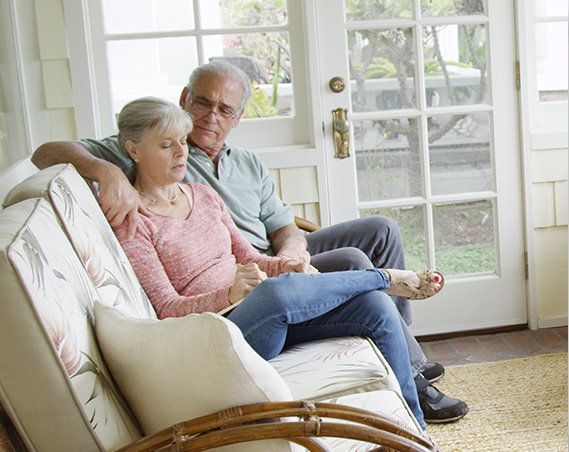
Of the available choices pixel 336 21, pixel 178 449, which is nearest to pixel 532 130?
pixel 336 21

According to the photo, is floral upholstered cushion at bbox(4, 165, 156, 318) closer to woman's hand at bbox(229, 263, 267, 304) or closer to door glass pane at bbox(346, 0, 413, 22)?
woman's hand at bbox(229, 263, 267, 304)

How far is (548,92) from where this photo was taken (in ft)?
10.6

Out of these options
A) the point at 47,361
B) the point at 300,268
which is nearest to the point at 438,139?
the point at 300,268

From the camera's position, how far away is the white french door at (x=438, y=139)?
10.0 ft

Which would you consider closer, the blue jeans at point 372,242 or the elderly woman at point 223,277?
the elderly woman at point 223,277

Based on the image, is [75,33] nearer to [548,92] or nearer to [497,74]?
[497,74]

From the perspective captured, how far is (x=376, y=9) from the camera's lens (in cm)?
303

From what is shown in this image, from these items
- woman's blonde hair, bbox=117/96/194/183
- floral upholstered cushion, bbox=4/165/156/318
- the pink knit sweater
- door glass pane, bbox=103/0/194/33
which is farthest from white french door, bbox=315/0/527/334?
floral upholstered cushion, bbox=4/165/156/318

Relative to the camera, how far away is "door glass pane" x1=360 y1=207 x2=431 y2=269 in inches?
126

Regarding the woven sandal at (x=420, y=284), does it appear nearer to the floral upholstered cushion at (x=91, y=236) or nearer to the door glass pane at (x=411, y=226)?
the floral upholstered cushion at (x=91, y=236)

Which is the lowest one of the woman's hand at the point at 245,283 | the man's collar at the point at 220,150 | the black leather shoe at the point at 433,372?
the black leather shoe at the point at 433,372

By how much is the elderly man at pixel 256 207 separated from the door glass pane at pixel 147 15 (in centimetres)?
55

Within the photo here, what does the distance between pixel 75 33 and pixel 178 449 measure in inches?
86.1

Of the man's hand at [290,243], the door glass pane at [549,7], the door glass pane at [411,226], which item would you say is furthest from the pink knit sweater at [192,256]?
the door glass pane at [549,7]
